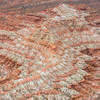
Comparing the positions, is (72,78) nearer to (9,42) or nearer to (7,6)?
(9,42)

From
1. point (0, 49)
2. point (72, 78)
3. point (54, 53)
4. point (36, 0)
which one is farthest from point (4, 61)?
point (36, 0)

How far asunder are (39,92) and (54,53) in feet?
9.81

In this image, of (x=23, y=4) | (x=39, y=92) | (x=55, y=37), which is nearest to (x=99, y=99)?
(x=39, y=92)

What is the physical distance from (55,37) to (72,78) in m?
3.38

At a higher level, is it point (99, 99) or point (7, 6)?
point (7, 6)

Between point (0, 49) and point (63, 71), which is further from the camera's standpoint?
point (0, 49)

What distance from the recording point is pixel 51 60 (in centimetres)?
891

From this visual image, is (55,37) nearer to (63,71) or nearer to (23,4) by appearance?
(63,71)

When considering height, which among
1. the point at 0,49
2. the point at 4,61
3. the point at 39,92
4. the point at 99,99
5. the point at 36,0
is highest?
the point at 36,0

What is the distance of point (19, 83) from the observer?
745 centimetres

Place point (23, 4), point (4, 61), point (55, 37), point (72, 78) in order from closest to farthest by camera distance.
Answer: point (72, 78)
point (4, 61)
point (55, 37)
point (23, 4)

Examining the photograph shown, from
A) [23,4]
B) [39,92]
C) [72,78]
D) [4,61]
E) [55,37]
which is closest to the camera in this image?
[39,92]

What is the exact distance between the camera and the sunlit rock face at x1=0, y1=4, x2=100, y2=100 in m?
7.27

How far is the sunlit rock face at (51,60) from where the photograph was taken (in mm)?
7270
